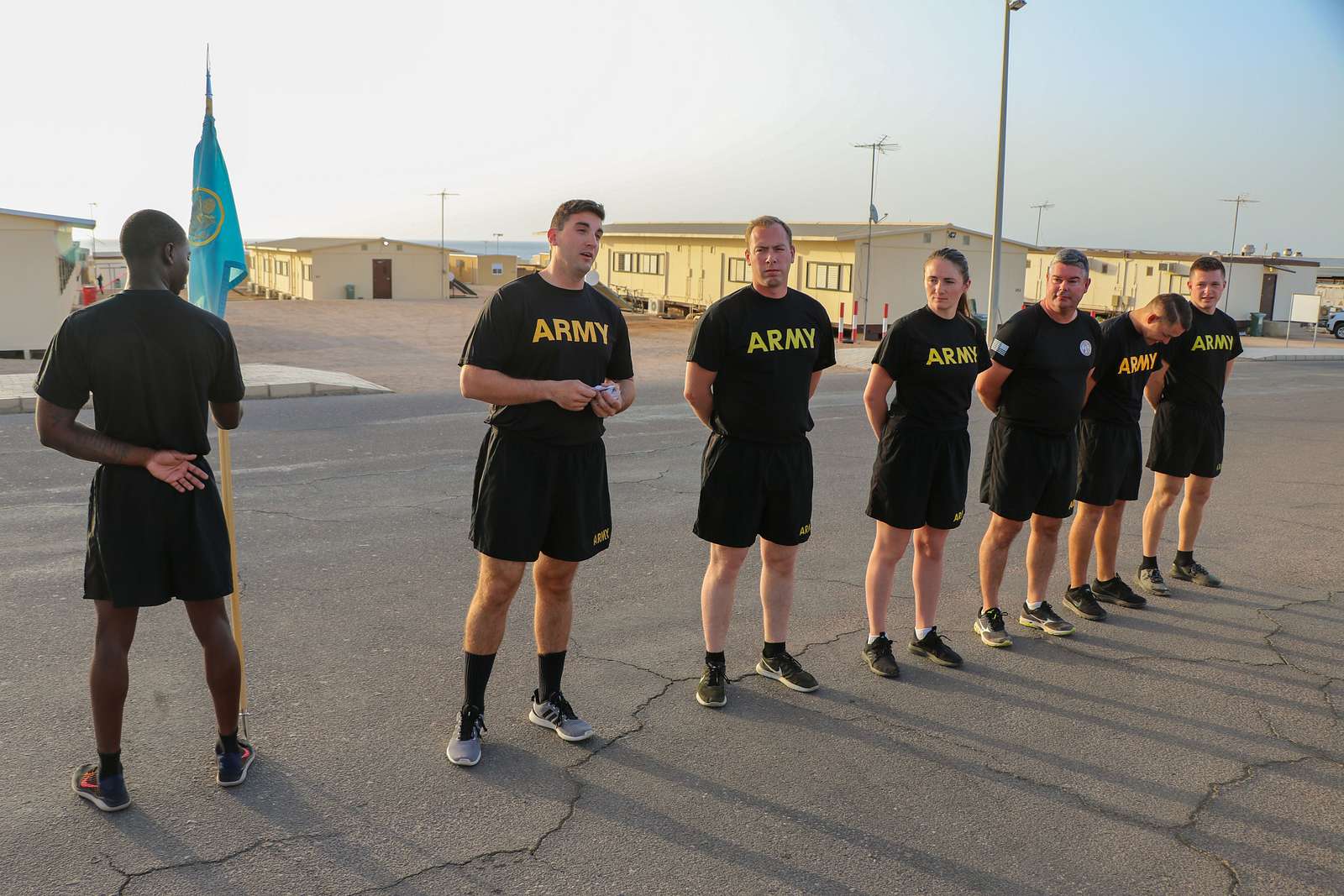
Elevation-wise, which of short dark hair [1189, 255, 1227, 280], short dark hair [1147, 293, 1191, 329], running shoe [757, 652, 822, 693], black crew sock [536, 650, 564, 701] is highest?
short dark hair [1189, 255, 1227, 280]

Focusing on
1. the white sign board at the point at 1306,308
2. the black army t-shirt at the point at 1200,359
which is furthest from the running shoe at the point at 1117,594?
the white sign board at the point at 1306,308

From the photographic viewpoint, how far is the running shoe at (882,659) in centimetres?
489

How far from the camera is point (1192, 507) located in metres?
6.50

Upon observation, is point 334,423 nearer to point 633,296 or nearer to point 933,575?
point 933,575

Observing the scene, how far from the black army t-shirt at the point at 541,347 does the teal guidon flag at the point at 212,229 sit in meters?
1.15

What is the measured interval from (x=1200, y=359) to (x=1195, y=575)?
1356 mm

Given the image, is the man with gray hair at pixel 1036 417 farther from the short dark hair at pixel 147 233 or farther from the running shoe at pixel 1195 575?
the short dark hair at pixel 147 233

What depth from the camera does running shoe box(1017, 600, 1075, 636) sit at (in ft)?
18.1

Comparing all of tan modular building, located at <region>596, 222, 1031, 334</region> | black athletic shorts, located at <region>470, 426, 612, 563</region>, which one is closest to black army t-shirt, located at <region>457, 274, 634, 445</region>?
black athletic shorts, located at <region>470, 426, 612, 563</region>

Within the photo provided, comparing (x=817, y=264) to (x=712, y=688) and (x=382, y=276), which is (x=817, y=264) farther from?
(x=712, y=688)

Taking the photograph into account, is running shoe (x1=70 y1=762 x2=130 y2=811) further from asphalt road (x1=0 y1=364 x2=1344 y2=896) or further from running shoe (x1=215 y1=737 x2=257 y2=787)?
running shoe (x1=215 y1=737 x2=257 y2=787)

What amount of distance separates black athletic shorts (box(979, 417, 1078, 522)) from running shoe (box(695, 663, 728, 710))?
1738 mm

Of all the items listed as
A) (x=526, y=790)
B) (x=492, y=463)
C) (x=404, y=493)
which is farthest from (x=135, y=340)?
(x=404, y=493)

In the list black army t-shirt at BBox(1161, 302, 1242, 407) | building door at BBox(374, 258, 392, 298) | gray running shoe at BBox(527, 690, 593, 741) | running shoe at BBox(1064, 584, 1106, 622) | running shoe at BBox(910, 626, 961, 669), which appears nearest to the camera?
gray running shoe at BBox(527, 690, 593, 741)
